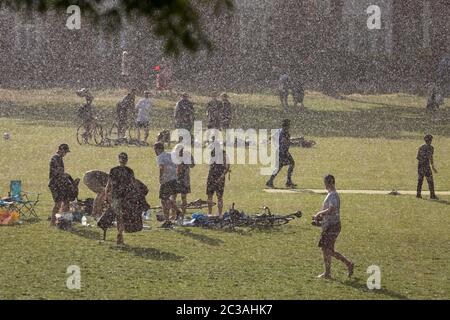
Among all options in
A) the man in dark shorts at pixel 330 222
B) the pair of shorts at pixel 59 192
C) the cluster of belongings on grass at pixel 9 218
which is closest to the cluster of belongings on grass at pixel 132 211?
the pair of shorts at pixel 59 192

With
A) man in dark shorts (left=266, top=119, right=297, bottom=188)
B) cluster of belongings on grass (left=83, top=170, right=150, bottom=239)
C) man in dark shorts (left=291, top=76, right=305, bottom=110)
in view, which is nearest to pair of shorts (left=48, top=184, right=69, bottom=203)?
cluster of belongings on grass (left=83, top=170, right=150, bottom=239)

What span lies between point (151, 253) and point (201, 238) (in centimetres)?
182

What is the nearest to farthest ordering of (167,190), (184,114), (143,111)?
(167,190), (184,114), (143,111)

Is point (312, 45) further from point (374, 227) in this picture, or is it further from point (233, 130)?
point (374, 227)

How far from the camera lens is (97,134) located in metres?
39.4

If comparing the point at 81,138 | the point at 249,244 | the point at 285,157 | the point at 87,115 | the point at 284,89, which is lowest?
the point at 249,244

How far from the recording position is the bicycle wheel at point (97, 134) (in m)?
37.7

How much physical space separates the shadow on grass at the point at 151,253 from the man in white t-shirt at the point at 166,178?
236cm

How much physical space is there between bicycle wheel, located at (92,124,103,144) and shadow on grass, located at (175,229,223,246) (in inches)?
612

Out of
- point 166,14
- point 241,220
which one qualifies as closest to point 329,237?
point 241,220

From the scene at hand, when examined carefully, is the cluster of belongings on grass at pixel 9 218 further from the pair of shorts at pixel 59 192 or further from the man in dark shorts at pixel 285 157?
the man in dark shorts at pixel 285 157

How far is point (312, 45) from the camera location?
5953 cm

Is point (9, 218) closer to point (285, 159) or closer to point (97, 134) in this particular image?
point (285, 159)

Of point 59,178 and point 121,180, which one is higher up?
point 121,180
